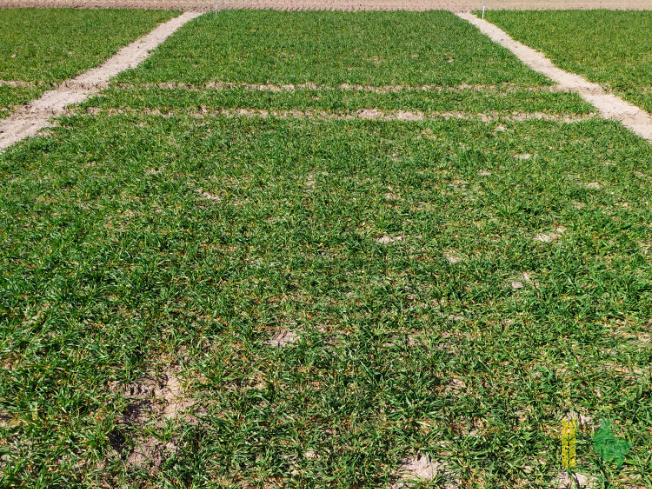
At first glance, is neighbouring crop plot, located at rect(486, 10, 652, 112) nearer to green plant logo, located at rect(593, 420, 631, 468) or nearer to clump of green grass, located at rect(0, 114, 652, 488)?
clump of green grass, located at rect(0, 114, 652, 488)

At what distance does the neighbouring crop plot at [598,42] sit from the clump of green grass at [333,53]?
179 centimetres

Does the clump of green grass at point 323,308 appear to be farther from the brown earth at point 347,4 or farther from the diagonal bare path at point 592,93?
the brown earth at point 347,4

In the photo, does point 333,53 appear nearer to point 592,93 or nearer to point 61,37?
point 592,93

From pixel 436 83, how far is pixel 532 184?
557 centimetres

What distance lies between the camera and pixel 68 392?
3018 mm

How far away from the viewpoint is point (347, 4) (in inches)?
869

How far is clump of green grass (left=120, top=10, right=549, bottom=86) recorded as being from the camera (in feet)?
34.2

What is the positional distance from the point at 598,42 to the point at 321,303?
52.8 ft

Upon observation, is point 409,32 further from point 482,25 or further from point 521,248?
point 521,248

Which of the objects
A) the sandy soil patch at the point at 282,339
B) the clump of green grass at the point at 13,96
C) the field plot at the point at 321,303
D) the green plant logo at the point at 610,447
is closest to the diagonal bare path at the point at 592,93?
the field plot at the point at 321,303

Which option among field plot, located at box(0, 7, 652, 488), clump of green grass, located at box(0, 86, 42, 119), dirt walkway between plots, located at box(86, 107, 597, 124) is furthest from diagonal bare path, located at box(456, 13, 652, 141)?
clump of green grass, located at box(0, 86, 42, 119)

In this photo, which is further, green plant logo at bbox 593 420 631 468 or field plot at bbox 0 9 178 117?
field plot at bbox 0 9 178 117

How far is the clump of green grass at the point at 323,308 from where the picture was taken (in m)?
2.71

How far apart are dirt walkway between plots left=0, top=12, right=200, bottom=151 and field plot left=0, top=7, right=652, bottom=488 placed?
97 centimetres
